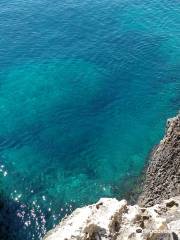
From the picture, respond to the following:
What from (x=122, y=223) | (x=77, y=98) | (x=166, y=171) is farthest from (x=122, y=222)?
(x=77, y=98)

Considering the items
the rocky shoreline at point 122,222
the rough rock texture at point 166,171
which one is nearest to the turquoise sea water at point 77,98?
the rough rock texture at point 166,171

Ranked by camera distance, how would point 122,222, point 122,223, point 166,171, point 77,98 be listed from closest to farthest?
1. point 122,223
2. point 122,222
3. point 166,171
4. point 77,98

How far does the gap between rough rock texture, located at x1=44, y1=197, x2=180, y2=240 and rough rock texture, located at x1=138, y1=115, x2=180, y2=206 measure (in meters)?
12.9

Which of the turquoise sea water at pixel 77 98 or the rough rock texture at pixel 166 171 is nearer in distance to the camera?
the rough rock texture at pixel 166 171

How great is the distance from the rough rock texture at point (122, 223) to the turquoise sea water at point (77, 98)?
25.8 meters

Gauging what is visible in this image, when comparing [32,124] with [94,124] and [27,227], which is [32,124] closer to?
[94,124]

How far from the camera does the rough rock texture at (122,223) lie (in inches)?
1208

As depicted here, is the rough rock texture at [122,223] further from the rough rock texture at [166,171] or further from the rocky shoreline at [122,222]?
the rough rock texture at [166,171]

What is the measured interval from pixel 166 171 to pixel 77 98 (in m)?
36.2

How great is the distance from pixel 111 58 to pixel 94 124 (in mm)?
25245

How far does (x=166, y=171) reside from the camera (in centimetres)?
5288

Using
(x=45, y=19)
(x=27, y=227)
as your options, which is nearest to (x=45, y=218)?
(x=27, y=227)

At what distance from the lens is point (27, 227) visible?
59.3 m

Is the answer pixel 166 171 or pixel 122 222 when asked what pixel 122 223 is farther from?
pixel 166 171
